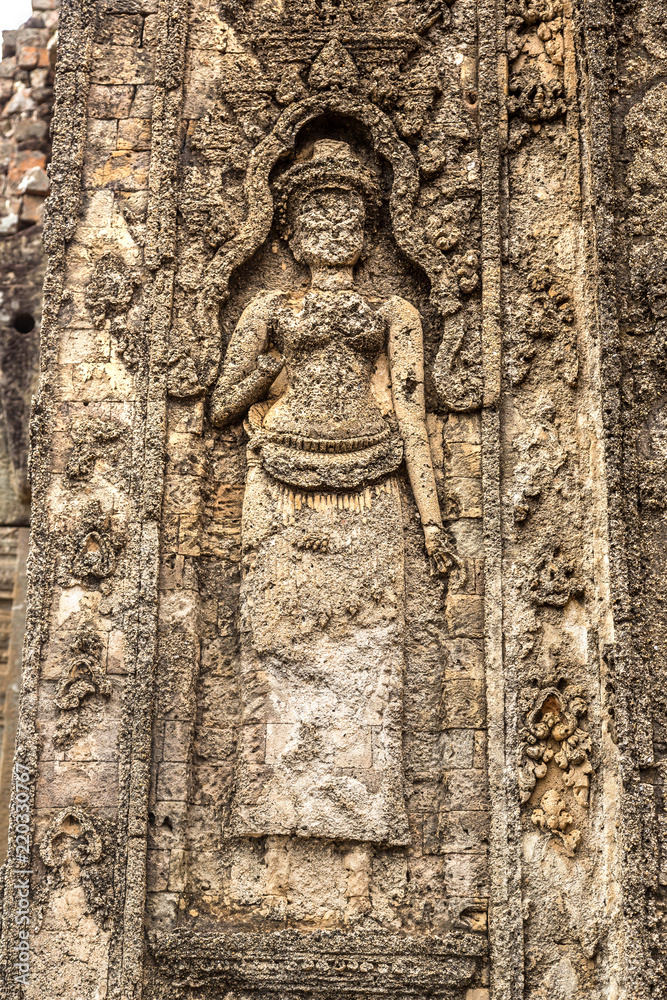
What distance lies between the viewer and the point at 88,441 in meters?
5.70

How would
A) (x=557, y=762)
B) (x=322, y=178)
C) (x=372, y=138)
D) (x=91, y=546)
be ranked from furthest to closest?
1. (x=372, y=138)
2. (x=322, y=178)
3. (x=91, y=546)
4. (x=557, y=762)

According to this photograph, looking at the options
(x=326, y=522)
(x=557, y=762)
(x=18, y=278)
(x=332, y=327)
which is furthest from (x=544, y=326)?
(x=18, y=278)

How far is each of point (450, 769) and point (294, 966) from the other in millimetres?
1215

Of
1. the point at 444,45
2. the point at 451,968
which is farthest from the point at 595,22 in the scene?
the point at 451,968

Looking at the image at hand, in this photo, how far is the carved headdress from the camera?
595 cm

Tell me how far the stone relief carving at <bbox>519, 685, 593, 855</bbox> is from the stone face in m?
0.02

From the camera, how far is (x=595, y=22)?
228 inches

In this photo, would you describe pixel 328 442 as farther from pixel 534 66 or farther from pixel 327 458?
pixel 534 66

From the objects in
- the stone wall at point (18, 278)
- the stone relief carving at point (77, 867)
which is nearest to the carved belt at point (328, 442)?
the stone relief carving at point (77, 867)

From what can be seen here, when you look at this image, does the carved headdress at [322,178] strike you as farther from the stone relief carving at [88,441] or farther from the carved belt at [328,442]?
the stone relief carving at [88,441]

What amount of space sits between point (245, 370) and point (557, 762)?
2.65m

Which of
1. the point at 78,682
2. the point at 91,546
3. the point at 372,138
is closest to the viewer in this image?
the point at 78,682

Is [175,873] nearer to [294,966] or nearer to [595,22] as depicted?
[294,966]

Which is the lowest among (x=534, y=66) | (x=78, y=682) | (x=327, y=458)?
(x=78, y=682)
